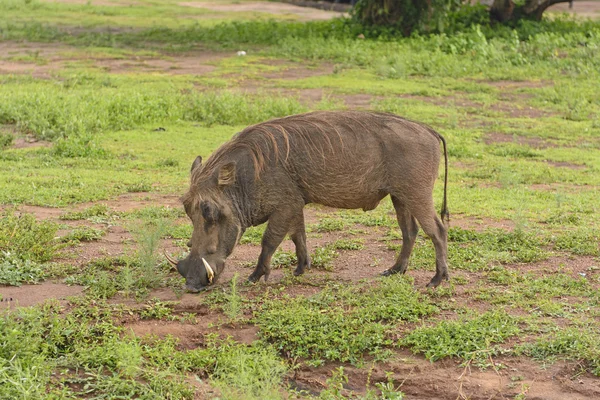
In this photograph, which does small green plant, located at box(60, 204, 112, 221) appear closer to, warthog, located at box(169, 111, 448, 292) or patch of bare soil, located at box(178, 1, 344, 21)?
warthog, located at box(169, 111, 448, 292)

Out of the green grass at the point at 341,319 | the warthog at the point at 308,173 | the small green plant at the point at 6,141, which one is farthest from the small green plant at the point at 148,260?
the small green plant at the point at 6,141

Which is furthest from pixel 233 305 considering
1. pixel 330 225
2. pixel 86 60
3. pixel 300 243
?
pixel 86 60

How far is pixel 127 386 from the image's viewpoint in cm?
471

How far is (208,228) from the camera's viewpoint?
19.6ft

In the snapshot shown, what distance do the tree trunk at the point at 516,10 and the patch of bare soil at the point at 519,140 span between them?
690cm

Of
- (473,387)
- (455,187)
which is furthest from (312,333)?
(455,187)

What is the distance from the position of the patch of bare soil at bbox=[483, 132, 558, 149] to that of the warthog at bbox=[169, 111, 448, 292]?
4694 millimetres

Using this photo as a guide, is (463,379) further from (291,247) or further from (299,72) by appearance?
(299,72)

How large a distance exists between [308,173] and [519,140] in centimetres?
537

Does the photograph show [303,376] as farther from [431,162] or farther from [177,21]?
[177,21]

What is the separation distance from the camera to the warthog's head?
5898mm

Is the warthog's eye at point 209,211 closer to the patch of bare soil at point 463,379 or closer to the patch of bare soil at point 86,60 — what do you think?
the patch of bare soil at point 463,379

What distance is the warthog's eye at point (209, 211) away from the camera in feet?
19.4

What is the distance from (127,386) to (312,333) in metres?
1.10
